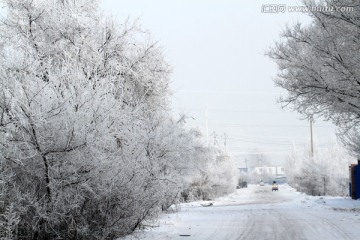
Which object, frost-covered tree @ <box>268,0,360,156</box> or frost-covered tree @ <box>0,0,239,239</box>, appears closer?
frost-covered tree @ <box>0,0,239,239</box>

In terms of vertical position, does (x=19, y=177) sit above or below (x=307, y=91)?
below

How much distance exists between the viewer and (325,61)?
15867 mm

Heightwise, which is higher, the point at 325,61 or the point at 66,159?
the point at 325,61

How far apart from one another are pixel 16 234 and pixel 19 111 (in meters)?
2.15

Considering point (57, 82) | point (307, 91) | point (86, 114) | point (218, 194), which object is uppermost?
point (307, 91)

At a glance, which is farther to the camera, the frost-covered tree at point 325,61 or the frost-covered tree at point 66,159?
the frost-covered tree at point 325,61

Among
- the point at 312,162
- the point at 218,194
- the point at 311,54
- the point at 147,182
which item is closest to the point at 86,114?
the point at 147,182

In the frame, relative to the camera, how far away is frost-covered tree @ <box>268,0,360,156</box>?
14.0m

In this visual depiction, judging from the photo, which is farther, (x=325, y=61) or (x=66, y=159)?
(x=325, y=61)

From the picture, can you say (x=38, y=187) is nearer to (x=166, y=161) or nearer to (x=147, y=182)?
(x=147, y=182)

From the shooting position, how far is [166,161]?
15.4 m

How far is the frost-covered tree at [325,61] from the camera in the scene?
14.0m

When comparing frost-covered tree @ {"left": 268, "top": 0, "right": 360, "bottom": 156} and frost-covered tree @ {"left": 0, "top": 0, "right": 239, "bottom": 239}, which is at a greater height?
frost-covered tree @ {"left": 268, "top": 0, "right": 360, "bottom": 156}

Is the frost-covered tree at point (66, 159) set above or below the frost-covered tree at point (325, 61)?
below
